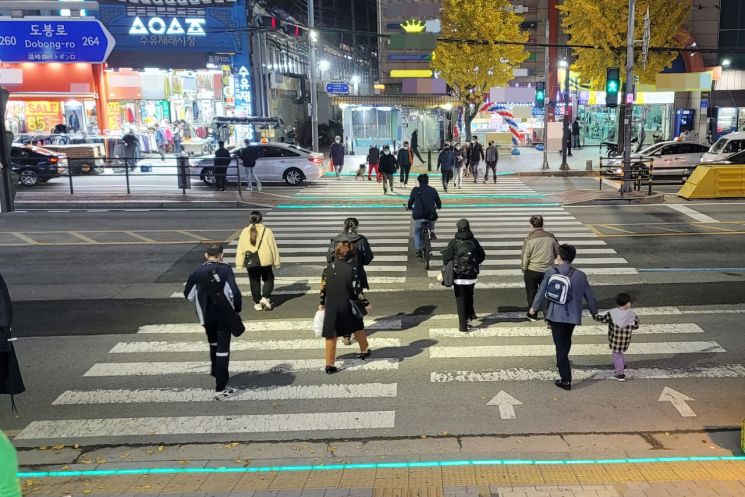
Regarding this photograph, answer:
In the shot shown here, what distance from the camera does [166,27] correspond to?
135 ft

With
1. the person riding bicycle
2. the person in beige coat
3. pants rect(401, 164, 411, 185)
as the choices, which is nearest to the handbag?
the person in beige coat

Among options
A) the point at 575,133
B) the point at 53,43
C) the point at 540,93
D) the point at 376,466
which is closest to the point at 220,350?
the point at 376,466

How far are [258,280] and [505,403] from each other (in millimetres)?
5394

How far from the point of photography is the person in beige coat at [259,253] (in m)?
11.3

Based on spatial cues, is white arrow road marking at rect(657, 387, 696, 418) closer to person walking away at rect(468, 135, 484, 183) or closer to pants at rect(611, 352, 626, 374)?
pants at rect(611, 352, 626, 374)

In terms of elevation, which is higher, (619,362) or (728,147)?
(728,147)

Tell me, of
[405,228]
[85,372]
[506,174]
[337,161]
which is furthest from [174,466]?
[506,174]

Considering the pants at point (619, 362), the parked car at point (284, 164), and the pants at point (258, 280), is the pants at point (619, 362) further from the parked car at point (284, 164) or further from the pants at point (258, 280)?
the parked car at point (284, 164)

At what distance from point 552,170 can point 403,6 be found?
23871mm

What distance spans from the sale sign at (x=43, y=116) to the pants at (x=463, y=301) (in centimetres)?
3310

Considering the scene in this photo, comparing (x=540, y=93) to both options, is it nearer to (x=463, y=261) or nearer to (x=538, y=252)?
(x=538, y=252)

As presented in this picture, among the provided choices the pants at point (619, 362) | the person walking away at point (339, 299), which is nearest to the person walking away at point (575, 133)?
the pants at point (619, 362)

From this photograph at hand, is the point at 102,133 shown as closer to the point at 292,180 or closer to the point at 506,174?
the point at 292,180

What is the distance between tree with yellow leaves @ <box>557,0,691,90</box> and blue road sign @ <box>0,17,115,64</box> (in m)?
22.0
